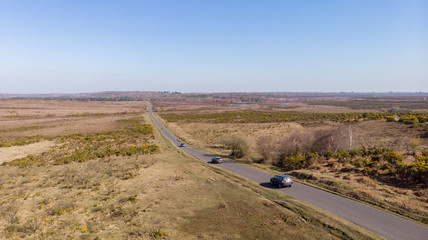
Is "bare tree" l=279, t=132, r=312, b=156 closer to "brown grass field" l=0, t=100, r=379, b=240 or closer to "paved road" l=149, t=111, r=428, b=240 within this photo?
"paved road" l=149, t=111, r=428, b=240

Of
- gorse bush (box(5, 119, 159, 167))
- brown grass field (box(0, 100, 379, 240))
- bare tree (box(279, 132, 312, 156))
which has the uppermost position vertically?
bare tree (box(279, 132, 312, 156))

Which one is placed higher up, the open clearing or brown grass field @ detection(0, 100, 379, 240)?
brown grass field @ detection(0, 100, 379, 240)

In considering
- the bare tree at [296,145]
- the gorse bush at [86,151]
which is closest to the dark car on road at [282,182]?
the bare tree at [296,145]

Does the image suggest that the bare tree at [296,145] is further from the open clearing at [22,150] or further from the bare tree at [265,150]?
the open clearing at [22,150]

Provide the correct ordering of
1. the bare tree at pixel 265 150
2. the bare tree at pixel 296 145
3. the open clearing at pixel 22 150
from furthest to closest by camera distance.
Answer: the open clearing at pixel 22 150, the bare tree at pixel 265 150, the bare tree at pixel 296 145

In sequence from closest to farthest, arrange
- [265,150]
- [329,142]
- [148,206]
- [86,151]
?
[148,206] → [329,142] → [265,150] → [86,151]

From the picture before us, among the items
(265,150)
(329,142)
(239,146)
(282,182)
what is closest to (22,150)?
(239,146)

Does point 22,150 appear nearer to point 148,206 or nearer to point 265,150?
point 148,206

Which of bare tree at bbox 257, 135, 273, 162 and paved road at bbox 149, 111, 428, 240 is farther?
bare tree at bbox 257, 135, 273, 162

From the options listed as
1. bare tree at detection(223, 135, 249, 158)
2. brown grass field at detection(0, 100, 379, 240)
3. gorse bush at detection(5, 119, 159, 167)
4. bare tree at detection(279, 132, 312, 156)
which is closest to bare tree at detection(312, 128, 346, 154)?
bare tree at detection(279, 132, 312, 156)

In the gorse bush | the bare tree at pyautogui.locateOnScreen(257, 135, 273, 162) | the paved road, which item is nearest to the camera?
the paved road

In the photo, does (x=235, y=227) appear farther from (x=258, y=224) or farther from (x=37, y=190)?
(x=37, y=190)
